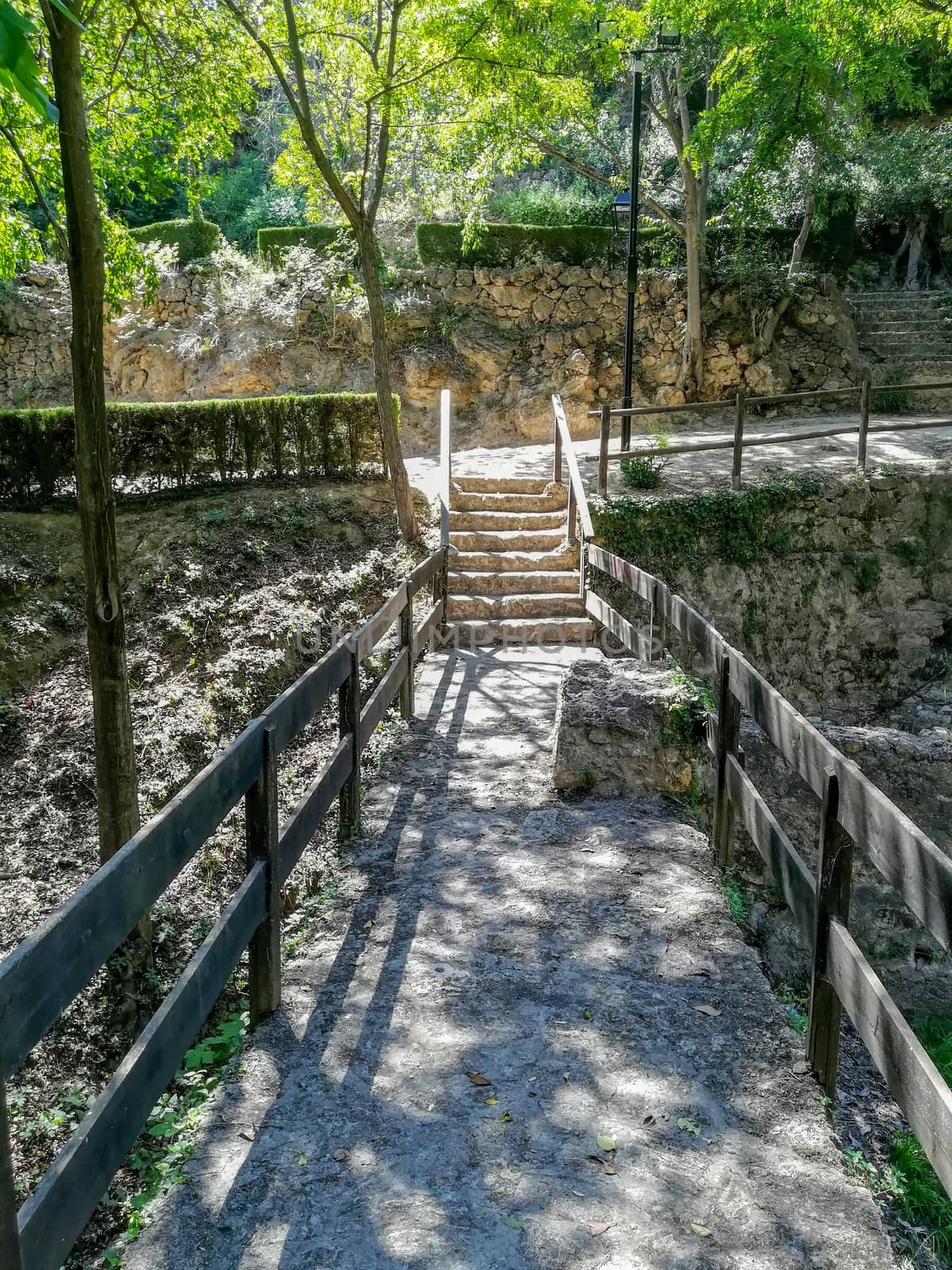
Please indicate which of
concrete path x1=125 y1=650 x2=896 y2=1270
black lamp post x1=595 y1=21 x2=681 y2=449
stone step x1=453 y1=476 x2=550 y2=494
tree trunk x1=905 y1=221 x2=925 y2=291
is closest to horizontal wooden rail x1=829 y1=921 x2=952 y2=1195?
concrete path x1=125 y1=650 x2=896 y2=1270

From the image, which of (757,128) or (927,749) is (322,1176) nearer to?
(927,749)

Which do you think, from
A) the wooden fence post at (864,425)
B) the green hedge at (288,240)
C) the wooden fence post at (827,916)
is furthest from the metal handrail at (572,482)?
the green hedge at (288,240)

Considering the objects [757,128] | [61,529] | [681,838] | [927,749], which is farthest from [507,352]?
[681,838]

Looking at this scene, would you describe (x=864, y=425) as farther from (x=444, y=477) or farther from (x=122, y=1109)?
(x=122, y=1109)

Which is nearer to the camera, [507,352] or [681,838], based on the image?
[681,838]

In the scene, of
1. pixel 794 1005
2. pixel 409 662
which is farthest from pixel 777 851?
pixel 409 662

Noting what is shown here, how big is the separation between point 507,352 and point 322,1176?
18.5 meters

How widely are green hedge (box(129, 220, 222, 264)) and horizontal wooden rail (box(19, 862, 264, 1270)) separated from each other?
20.5 m

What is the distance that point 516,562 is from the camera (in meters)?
11.0

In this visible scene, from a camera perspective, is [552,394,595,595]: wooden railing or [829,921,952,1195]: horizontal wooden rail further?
[552,394,595,595]: wooden railing

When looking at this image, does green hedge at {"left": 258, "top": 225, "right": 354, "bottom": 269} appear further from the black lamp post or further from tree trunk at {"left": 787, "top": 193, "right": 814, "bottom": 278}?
tree trunk at {"left": 787, "top": 193, "right": 814, "bottom": 278}

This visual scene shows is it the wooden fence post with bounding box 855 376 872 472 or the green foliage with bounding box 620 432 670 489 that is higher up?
the wooden fence post with bounding box 855 376 872 472

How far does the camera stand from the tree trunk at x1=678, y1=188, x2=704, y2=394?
17.0 meters

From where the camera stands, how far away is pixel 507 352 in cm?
1953
